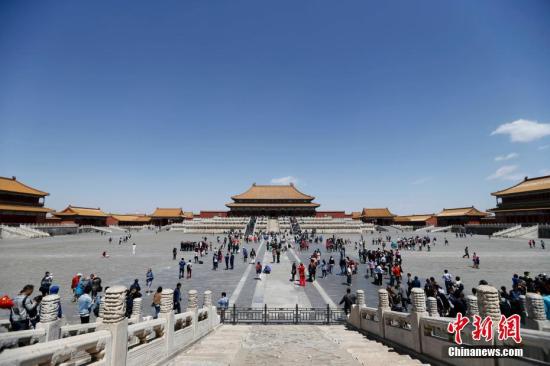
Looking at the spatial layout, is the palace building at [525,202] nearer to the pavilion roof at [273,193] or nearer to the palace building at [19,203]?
the pavilion roof at [273,193]

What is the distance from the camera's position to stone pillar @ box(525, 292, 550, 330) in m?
6.49

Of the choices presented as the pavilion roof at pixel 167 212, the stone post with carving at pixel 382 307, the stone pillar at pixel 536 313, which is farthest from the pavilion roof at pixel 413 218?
the stone pillar at pixel 536 313

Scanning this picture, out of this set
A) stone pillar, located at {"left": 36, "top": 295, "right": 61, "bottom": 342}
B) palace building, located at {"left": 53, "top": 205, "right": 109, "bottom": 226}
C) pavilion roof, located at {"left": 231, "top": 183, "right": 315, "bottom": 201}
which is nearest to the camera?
stone pillar, located at {"left": 36, "top": 295, "right": 61, "bottom": 342}

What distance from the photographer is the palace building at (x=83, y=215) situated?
220ft

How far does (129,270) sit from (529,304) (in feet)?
69.3

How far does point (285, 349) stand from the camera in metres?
7.06

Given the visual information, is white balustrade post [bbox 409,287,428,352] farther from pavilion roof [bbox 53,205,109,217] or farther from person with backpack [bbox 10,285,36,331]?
pavilion roof [bbox 53,205,109,217]

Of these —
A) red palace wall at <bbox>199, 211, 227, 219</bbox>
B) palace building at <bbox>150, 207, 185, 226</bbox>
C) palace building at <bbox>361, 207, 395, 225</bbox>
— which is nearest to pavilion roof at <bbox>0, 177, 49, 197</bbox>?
palace building at <bbox>150, 207, 185, 226</bbox>

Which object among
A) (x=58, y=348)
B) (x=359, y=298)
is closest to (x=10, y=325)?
(x=58, y=348)

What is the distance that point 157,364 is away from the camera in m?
6.11

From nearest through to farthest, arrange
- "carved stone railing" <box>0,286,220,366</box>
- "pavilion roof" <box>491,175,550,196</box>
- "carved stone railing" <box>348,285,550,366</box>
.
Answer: "carved stone railing" <box>0,286,220,366</box> → "carved stone railing" <box>348,285,550,366</box> → "pavilion roof" <box>491,175,550,196</box>

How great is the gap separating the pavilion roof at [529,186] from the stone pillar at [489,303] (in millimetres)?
61425

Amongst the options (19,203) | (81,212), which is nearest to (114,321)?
(19,203)

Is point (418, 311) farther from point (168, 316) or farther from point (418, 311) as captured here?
point (168, 316)
